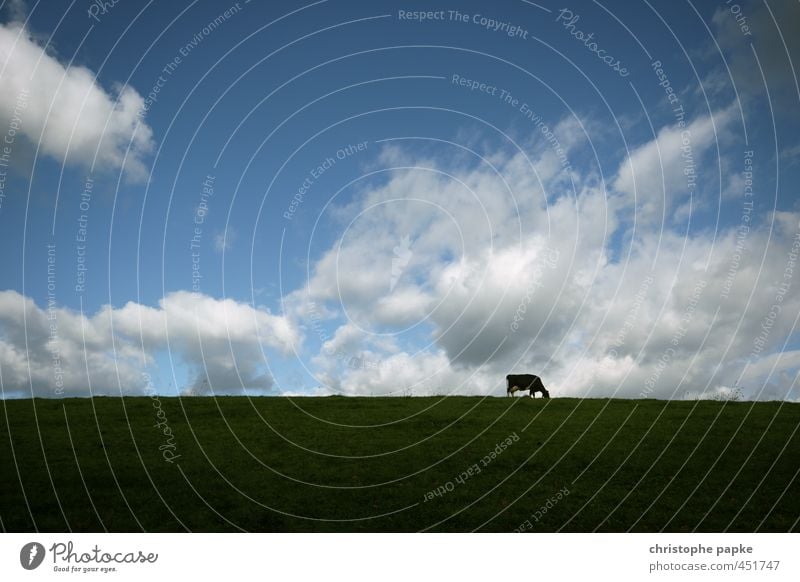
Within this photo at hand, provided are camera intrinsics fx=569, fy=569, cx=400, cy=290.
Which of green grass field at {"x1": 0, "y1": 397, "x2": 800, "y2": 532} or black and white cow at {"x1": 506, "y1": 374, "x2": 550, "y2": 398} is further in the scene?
black and white cow at {"x1": 506, "y1": 374, "x2": 550, "y2": 398}

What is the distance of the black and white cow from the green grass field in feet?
12.5

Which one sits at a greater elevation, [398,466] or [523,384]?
[523,384]

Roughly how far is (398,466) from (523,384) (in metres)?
16.0

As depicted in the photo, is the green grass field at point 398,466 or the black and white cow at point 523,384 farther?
the black and white cow at point 523,384

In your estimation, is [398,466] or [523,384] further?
[523,384]

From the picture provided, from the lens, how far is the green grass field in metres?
16.6

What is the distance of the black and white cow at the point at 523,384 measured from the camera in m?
35.0

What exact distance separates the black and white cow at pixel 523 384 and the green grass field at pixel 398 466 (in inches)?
150

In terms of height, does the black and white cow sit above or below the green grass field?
above

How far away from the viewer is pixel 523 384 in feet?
115

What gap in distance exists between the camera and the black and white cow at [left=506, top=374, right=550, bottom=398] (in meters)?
35.0

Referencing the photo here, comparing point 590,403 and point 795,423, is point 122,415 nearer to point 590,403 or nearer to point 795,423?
point 590,403

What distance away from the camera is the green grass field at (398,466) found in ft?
54.4

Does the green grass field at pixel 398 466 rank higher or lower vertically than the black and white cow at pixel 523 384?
lower
